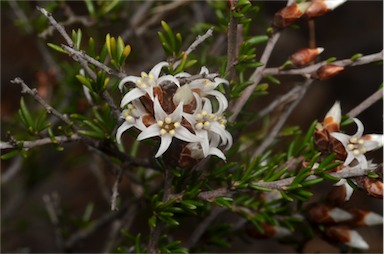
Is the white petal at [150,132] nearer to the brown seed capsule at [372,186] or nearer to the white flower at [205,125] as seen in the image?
the white flower at [205,125]

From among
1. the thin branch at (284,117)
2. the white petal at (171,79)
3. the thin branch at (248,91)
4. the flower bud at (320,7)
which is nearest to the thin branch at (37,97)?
the white petal at (171,79)

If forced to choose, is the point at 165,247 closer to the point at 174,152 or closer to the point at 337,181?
the point at 174,152

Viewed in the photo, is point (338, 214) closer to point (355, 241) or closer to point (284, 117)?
point (355, 241)

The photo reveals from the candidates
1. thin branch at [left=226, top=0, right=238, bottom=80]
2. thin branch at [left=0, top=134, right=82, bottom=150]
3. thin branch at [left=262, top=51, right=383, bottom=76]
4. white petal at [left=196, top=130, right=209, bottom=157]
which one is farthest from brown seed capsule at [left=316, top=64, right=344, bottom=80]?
thin branch at [left=0, top=134, right=82, bottom=150]

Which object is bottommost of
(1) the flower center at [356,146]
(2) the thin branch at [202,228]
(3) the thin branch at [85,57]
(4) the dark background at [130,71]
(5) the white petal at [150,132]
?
(4) the dark background at [130,71]

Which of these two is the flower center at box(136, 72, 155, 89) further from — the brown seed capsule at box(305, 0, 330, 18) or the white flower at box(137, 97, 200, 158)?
the brown seed capsule at box(305, 0, 330, 18)

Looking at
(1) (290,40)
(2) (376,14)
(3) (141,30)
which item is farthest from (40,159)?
(2) (376,14)

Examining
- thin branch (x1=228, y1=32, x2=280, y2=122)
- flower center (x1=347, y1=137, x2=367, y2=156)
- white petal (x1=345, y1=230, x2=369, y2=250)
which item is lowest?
white petal (x1=345, y1=230, x2=369, y2=250)

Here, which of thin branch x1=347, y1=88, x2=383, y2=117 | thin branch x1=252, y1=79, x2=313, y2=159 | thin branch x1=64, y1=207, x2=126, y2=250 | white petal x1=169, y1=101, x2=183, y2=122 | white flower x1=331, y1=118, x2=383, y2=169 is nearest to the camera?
white petal x1=169, y1=101, x2=183, y2=122
